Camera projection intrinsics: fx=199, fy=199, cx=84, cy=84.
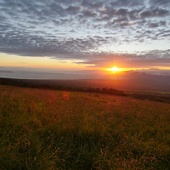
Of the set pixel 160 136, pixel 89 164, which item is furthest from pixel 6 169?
pixel 160 136

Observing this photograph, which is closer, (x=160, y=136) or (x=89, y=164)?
(x=89, y=164)

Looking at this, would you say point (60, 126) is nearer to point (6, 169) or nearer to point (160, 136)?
point (6, 169)

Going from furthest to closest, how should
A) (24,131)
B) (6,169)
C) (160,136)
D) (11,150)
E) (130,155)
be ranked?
(160,136)
(24,131)
(130,155)
(11,150)
(6,169)

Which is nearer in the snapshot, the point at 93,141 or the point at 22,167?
the point at 22,167

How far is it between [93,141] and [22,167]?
7.44ft

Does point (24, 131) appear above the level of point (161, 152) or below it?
above

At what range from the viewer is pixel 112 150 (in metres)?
5.11

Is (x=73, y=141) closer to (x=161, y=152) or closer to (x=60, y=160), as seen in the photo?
(x=60, y=160)

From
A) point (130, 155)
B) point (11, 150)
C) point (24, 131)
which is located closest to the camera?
point (11, 150)

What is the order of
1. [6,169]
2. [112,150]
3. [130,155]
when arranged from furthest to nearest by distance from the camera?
[112,150] < [130,155] < [6,169]

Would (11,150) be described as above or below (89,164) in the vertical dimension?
above

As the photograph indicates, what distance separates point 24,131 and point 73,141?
141 cm

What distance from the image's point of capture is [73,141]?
17.6 ft

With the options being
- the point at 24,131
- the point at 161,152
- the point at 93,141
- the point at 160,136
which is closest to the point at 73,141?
the point at 93,141
